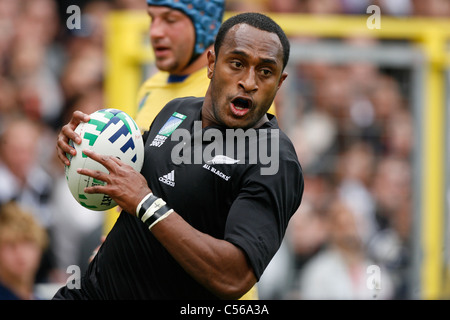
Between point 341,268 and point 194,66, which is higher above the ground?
point 194,66

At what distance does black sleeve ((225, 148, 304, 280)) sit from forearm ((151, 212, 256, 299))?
63 millimetres

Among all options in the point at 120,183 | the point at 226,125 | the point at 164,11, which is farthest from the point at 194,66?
the point at 120,183

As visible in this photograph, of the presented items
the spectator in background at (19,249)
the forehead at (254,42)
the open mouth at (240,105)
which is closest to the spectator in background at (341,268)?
the spectator in background at (19,249)

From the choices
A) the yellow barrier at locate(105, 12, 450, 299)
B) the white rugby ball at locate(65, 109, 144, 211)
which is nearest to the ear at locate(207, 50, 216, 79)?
the white rugby ball at locate(65, 109, 144, 211)

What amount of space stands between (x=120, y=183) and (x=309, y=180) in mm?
4546

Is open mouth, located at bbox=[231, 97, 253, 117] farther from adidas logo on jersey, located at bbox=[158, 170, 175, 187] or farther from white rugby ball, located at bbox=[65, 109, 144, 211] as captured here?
white rugby ball, located at bbox=[65, 109, 144, 211]

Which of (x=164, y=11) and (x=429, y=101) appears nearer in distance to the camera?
(x=164, y=11)

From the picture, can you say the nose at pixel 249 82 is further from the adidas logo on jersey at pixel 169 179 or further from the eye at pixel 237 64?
the adidas logo on jersey at pixel 169 179

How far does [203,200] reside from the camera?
395cm

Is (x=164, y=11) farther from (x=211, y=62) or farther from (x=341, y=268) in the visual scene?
(x=341, y=268)

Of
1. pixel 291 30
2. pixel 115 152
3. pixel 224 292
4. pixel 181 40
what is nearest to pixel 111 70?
pixel 291 30

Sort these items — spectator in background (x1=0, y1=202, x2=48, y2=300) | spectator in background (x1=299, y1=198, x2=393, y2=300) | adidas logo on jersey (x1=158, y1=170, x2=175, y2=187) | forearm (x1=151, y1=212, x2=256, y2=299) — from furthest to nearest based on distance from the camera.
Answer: spectator in background (x1=299, y1=198, x2=393, y2=300)
spectator in background (x1=0, y1=202, x2=48, y2=300)
adidas logo on jersey (x1=158, y1=170, x2=175, y2=187)
forearm (x1=151, y1=212, x2=256, y2=299)

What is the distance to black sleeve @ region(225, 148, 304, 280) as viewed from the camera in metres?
3.68

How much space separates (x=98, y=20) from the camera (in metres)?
9.93
